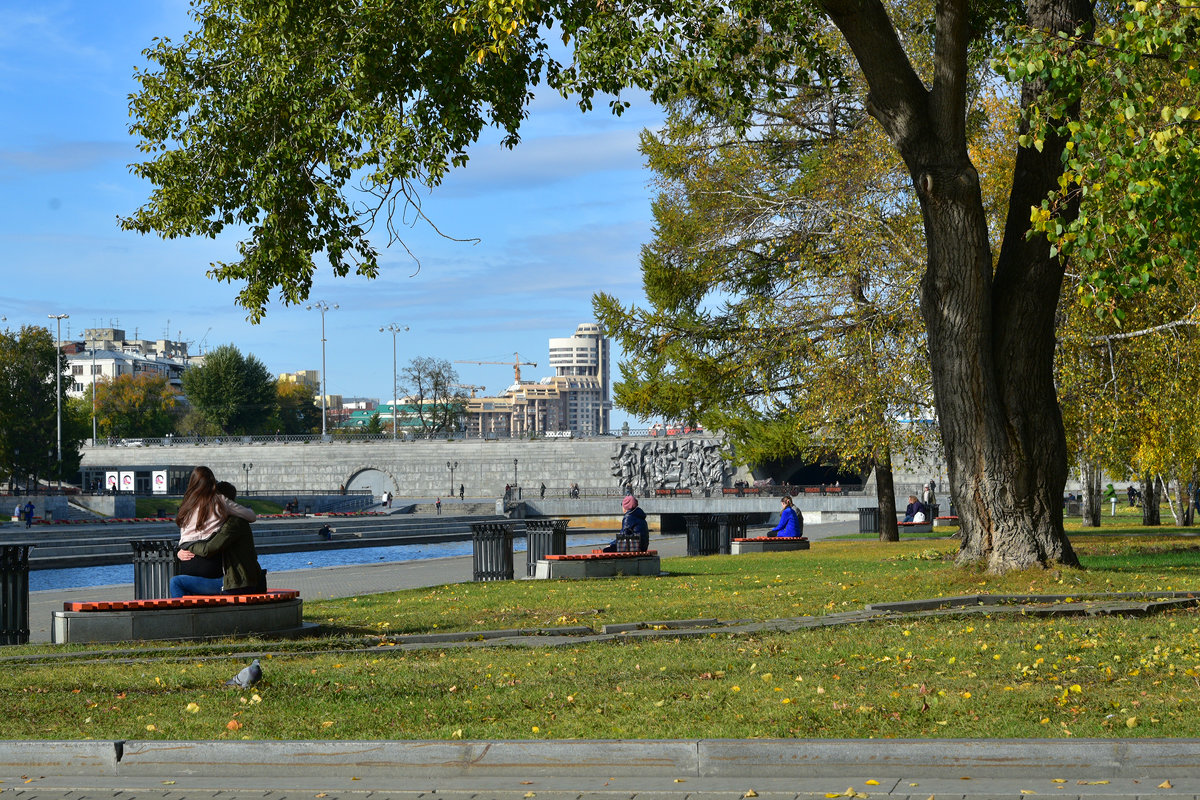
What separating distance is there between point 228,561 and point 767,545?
15941 mm

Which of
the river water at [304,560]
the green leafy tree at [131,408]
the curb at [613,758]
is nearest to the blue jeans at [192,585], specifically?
the river water at [304,560]

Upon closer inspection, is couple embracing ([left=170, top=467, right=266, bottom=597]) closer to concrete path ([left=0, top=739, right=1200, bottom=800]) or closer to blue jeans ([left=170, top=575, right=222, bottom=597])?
blue jeans ([left=170, top=575, right=222, bottom=597])

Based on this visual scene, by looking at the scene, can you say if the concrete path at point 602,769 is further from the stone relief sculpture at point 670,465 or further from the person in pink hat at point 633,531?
the stone relief sculpture at point 670,465

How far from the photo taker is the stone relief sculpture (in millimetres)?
80938

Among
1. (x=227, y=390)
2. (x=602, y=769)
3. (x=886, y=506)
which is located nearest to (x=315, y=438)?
(x=227, y=390)

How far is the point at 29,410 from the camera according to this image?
7231 centimetres

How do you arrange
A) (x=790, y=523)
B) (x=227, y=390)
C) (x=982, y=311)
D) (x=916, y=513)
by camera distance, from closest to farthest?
(x=982, y=311) < (x=790, y=523) < (x=916, y=513) < (x=227, y=390)

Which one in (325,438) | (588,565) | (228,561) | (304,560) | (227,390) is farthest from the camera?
(227,390)

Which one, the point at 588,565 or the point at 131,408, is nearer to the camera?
the point at 588,565

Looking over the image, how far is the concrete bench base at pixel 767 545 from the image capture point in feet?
82.3

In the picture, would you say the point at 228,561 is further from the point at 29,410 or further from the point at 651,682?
the point at 29,410

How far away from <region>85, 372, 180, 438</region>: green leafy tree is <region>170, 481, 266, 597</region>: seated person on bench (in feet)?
358

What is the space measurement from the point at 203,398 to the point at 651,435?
151 ft

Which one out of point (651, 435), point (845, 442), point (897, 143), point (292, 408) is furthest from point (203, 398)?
point (897, 143)
